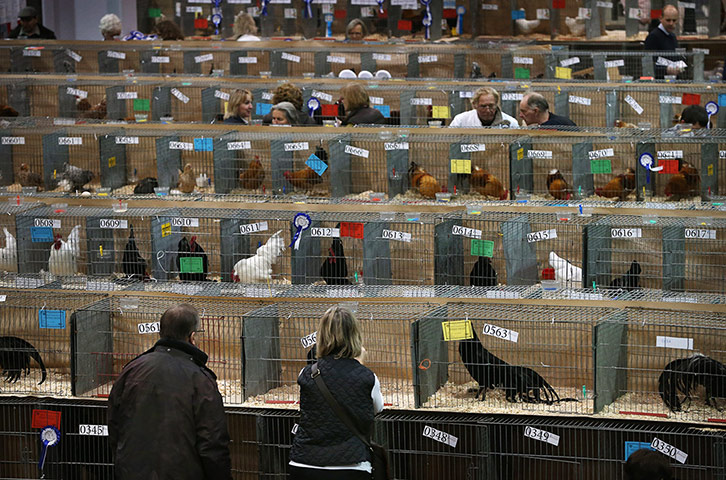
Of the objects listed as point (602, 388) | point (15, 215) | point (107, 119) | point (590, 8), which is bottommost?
point (602, 388)

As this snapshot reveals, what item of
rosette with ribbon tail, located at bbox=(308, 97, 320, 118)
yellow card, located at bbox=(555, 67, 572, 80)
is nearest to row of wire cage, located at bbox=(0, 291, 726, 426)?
rosette with ribbon tail, located at bbox=(308, 97, 320, 118)

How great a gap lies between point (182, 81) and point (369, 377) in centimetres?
697

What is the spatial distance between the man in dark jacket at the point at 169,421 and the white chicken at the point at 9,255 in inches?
116

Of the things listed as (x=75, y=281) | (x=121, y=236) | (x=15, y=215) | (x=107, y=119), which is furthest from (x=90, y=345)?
(x=107, y=119)

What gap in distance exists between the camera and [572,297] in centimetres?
608

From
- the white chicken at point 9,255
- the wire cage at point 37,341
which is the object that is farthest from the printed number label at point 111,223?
the wire cage at point 37,341

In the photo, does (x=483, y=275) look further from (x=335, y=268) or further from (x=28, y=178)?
(x=28, y=178)

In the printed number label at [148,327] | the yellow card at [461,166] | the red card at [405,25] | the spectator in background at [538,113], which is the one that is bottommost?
the printed number label at [148,327]

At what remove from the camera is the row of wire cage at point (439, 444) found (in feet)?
16.8

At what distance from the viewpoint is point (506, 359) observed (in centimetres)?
591

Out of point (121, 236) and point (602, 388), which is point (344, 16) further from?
point (602, 388)

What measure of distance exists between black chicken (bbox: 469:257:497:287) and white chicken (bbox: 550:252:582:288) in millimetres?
454

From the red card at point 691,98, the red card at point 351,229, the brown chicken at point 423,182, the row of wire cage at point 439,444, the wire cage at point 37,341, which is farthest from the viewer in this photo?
the red card at point 691,98

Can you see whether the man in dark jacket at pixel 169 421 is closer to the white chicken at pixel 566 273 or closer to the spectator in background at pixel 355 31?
the white chicken at pixel 566 273
